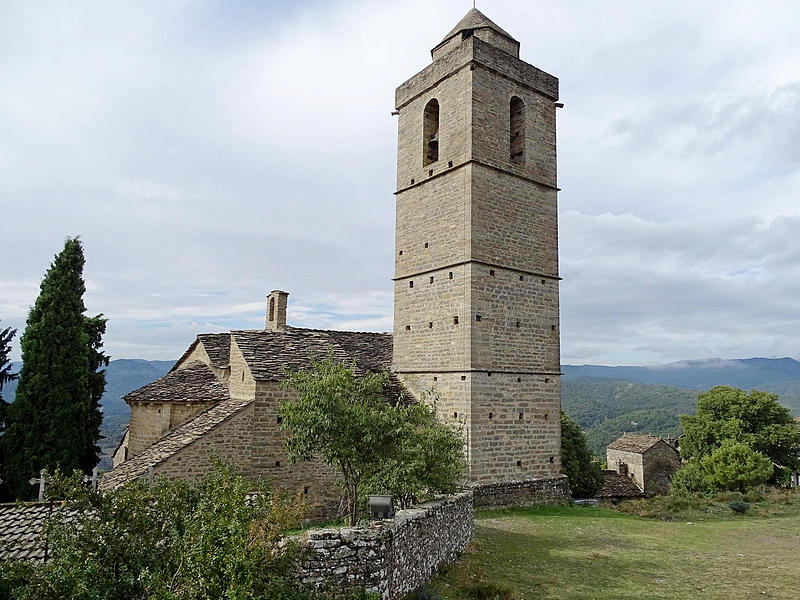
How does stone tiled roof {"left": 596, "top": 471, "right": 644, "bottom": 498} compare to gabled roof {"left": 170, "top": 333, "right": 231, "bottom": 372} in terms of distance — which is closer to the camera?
gabled roof {"left": 170, "top": 333, "right": 231, "bottom": 372}

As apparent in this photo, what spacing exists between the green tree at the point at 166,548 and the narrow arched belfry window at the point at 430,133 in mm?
15066

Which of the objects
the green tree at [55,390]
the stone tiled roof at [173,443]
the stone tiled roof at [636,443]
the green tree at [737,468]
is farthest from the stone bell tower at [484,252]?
the stone tiled roof at [636,443]

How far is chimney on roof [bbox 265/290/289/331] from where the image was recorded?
70.0 ft

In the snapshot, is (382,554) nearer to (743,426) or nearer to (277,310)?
(277,310)

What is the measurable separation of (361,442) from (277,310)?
11839mm

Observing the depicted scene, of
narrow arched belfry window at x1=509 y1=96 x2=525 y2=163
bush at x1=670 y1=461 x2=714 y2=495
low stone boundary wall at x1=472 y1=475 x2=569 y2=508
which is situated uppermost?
narrow arched belfry window at x1=509 y1=96 x2=525 y2=163

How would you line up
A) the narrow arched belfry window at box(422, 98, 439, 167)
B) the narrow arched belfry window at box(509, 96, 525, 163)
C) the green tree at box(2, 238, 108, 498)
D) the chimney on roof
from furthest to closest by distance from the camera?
the chimney on roof, the narrow arched belfry window at box(422, 98, 439, 167), the narrow arched belfry window at box(509, 96, 525, 163), the green tree at box(2, 238, 108, 498)

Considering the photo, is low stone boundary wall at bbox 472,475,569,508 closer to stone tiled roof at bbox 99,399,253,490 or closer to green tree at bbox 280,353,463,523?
green tree at bbox 280,353,463,523

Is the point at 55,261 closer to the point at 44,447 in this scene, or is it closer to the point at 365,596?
the point at 44,447

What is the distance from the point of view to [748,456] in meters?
25.0

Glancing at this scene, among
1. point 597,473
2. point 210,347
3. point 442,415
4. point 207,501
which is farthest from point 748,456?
point 207,501

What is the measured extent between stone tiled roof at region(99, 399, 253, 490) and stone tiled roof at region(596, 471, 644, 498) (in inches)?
953

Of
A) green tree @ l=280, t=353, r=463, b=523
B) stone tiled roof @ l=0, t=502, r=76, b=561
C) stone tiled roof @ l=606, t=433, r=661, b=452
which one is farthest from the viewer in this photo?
stone tiled roof @ l=606, t=433, r=661, b=452

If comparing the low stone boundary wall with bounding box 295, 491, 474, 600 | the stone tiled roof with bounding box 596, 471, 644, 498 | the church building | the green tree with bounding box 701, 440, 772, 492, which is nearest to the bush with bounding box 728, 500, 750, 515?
the church building
